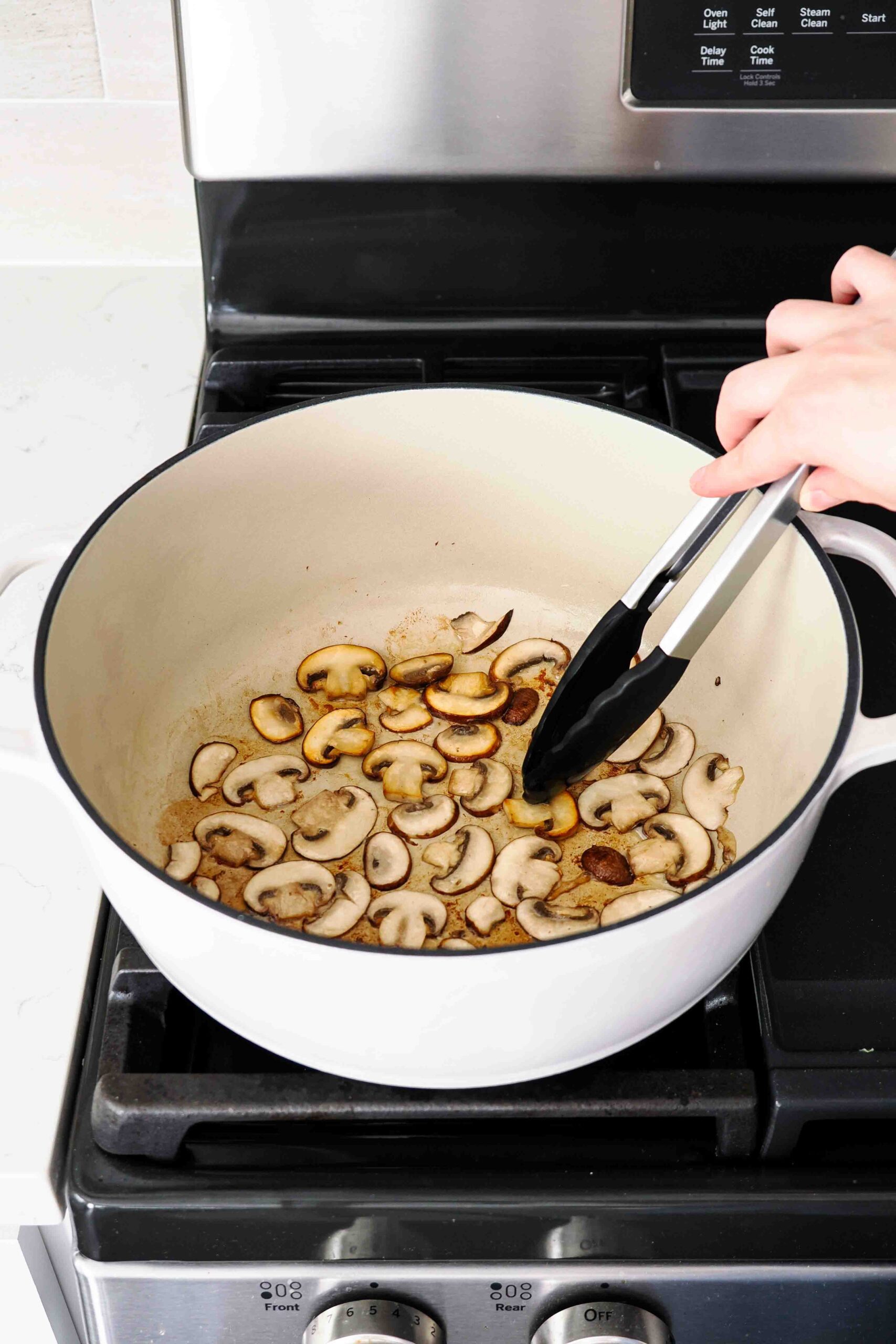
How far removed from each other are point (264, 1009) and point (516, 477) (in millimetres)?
395

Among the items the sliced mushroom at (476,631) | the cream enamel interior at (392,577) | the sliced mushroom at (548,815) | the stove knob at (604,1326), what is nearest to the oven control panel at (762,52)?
the cream enamel interior at (392,577)

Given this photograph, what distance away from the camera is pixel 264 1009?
0.46m

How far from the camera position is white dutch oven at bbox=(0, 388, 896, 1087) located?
0.43 meters

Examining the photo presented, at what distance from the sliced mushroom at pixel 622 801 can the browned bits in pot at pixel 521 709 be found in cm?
7

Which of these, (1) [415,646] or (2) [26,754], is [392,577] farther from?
(2) [26,754]

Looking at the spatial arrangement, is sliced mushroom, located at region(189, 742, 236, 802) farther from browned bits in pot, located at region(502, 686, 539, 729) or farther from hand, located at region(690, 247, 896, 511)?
hand, located at region(690, 247, 896, 511)

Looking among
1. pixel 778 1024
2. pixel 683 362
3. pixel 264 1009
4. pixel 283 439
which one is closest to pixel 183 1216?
pixel 264 1009

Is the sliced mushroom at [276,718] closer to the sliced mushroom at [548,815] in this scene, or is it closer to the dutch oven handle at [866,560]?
the sliced mushroom at [548,815]

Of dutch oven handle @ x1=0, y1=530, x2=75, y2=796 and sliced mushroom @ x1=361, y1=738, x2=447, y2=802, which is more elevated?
dutch oven handle @ x1=0, y1=530, x2=75, y2=796

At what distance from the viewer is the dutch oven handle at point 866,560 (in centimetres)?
48

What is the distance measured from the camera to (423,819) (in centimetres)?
67

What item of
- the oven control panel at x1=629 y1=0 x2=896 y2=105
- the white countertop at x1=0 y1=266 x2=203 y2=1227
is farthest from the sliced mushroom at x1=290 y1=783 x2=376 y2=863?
the oven control panel at x1=629 y1=0 x2=896 y2=105

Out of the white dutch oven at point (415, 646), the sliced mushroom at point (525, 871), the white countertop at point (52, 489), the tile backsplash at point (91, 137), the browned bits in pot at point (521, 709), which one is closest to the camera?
the white dutch oven at point (415, 646)

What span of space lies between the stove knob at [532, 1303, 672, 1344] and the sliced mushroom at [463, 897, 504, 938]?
175mm
